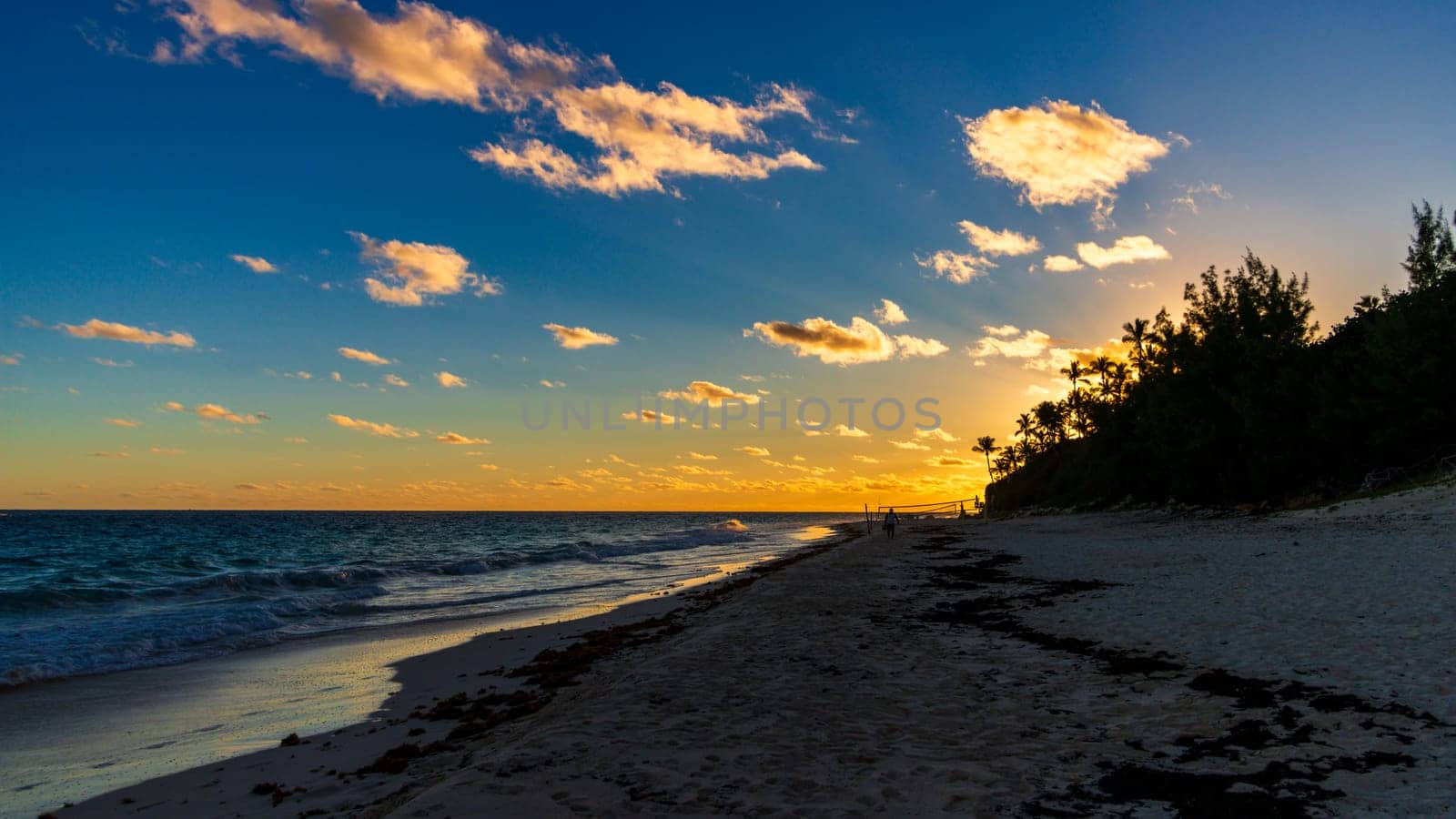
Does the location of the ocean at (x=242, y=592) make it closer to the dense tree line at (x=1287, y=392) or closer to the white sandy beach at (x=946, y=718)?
the white sandy beach at (x=946, y=718)

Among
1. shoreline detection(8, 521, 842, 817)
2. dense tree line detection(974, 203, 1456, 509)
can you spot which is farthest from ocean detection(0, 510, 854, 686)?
dense tree line detection(974, 203, 1456, 509)

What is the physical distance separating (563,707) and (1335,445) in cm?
4856

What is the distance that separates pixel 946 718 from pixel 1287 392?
44842 mm

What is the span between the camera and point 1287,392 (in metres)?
41.8

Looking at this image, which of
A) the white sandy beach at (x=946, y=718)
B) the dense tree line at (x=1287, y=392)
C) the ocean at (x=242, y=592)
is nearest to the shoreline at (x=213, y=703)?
the white sandy beach at (x=946, y=718)

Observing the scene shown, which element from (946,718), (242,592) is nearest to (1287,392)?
(946,718)

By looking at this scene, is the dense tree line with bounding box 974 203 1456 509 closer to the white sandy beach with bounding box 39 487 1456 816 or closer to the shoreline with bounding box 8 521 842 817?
the white sandy beach with bounding box 39 487 1456 816

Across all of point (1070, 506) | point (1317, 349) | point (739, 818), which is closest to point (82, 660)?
point (739, 818)

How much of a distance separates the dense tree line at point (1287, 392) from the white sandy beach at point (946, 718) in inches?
1014

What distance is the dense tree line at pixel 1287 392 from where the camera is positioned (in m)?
36.0

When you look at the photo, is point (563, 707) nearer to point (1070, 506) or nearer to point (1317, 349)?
point (1317, 349)

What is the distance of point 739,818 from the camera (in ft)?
18.9

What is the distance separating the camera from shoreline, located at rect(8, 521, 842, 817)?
30.7 feet

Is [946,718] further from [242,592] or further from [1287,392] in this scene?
[1287,392]
